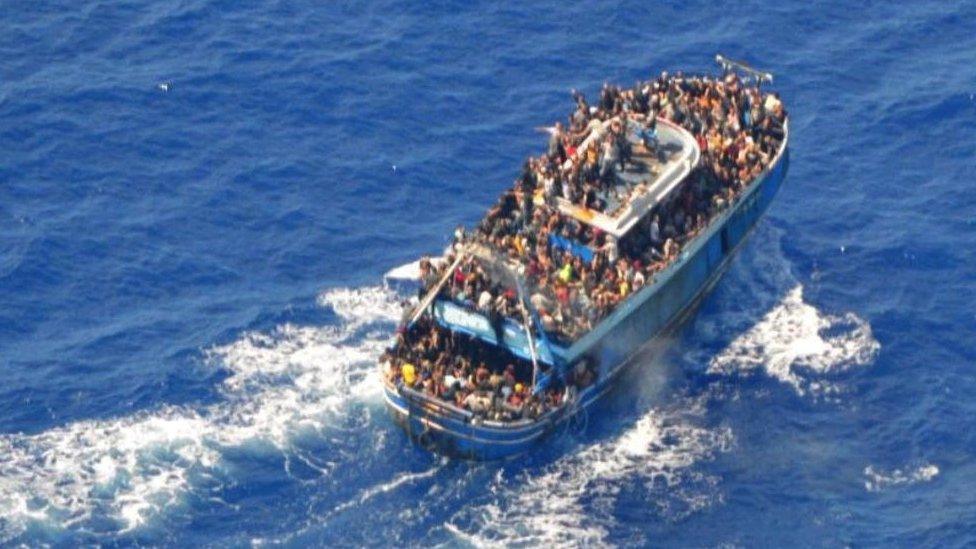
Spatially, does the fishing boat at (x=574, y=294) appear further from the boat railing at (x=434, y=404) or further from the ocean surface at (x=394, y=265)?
the ocean surface at (x=394, y=265)

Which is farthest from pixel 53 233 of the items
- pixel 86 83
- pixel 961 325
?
pixel 961 325

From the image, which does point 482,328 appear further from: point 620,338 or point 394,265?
point 394,265

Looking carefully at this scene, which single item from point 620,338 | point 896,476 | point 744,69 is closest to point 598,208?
point 620,338

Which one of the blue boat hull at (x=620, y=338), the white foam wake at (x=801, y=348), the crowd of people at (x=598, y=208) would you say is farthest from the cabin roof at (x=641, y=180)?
the white foam wake at (x=801, y=348)

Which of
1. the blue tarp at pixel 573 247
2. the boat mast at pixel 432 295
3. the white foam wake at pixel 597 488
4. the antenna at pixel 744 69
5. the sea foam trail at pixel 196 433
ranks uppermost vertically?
the antenna at pixel 744 69

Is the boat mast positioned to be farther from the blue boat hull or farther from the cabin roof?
the cabin roof
